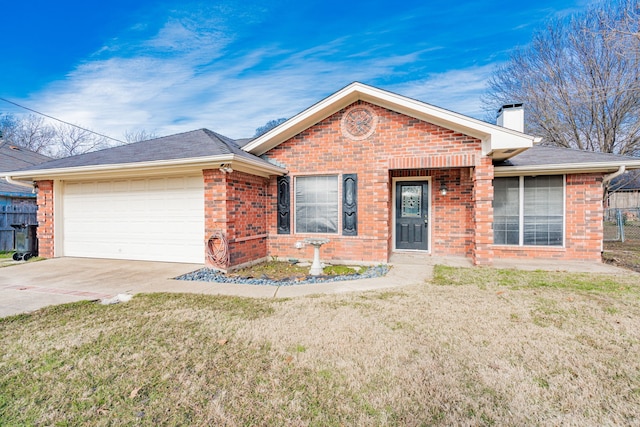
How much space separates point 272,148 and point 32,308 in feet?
18.6

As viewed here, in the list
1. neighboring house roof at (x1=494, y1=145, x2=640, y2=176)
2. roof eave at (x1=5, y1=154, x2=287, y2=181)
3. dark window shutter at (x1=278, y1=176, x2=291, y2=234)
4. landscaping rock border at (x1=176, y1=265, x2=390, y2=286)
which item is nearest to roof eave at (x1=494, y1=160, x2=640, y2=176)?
neighboring house roof at (x1=494, y1=145, x2=640, y2=176)

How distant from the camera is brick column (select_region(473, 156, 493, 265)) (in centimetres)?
688

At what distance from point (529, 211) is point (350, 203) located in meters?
4.66

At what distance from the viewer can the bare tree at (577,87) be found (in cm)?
1367

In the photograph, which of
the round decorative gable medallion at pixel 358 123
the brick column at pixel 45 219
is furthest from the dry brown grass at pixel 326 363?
the brick column at pixel 45 219

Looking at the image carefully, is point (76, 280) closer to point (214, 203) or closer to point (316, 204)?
point (214, 203)

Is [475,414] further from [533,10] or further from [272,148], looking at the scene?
[533,10]

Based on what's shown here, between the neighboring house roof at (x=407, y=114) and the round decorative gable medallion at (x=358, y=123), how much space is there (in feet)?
0.75

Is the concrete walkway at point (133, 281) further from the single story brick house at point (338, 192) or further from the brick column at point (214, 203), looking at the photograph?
the brick column at point (214, 203)

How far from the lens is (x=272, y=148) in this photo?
8.23 metres

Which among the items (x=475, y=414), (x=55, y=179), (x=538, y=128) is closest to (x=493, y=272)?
(x=475, y=414)

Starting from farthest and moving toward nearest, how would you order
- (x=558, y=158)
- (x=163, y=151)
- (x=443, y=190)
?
(x=443, y=190)
(x=558, y=158)
(x=163, y=151)

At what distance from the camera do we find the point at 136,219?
26.2 feet

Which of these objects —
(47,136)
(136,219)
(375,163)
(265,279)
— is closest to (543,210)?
(375,163)
